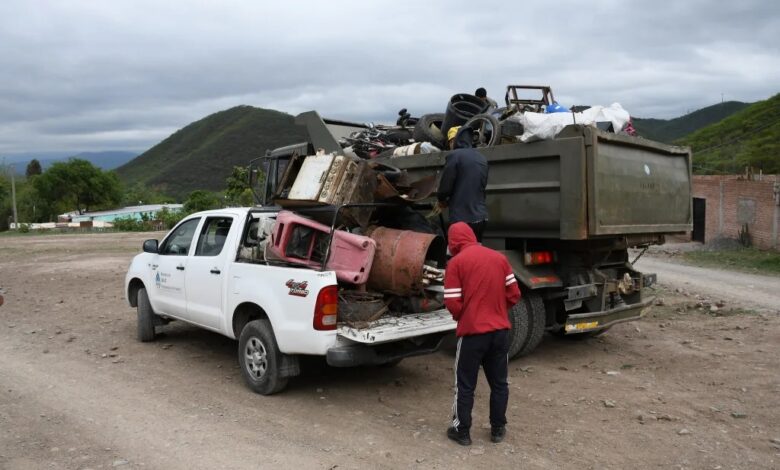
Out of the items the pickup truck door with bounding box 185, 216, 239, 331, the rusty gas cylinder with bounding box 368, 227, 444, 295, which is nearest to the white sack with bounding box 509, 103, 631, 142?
the rusty gas cylinder with bounding box 368, 227, 444, 295

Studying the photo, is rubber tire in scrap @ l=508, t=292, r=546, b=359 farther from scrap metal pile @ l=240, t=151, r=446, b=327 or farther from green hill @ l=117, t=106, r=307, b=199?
green hill @ l=117, t=106, r=307, b=199

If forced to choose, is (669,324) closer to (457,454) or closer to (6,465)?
(457,454)

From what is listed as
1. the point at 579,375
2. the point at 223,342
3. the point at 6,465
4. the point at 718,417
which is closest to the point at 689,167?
the point at 579,375

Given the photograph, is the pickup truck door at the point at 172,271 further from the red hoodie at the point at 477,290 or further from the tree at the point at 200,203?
the tree at the point at 200,203

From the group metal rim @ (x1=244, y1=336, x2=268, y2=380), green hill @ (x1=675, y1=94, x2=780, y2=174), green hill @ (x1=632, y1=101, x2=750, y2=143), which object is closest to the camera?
metal rim @ (x1=244, y1=336, x2=268, y2=380)

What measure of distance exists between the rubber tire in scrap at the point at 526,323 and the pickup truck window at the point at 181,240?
3.59 meters

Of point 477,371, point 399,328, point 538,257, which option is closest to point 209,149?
point 538,257

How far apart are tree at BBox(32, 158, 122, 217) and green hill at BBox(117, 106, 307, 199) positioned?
95.4ft

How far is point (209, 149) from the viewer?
122562 millimetres

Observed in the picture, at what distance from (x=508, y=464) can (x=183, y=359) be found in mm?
4211

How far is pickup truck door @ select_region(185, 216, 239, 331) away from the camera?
6166 mm

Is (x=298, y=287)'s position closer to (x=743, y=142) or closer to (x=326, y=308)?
(x=326, y=308)

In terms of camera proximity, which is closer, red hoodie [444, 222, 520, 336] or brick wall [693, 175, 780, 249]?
red hoodie [444, 222, 520, 336]

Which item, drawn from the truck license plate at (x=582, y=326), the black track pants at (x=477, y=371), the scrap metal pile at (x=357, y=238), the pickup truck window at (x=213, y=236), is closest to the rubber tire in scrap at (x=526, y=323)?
the truck license plate at (x=582, y=326)
